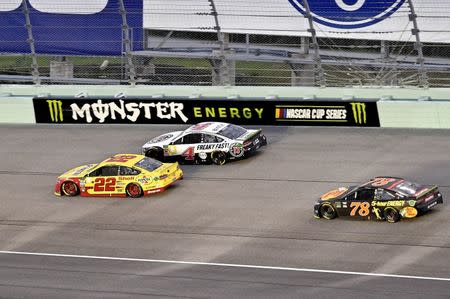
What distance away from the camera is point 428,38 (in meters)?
31.0

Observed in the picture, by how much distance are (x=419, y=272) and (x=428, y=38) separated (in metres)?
12.7

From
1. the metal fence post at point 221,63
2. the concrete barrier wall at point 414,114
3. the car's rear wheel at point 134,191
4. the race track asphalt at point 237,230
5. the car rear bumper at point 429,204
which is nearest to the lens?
the race track asphalt at point 237,230

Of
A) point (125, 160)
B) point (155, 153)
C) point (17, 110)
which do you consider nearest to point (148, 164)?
point (125, 160)

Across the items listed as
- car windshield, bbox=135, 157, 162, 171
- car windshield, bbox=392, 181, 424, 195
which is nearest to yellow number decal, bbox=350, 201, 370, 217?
car windshield, bbox=392, 181, 424, 195

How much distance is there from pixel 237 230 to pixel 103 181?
4.70 metres

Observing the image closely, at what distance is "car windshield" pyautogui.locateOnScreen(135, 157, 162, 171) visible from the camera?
86.6 feet

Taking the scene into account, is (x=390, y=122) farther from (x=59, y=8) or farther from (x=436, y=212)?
(x=59, y=8)

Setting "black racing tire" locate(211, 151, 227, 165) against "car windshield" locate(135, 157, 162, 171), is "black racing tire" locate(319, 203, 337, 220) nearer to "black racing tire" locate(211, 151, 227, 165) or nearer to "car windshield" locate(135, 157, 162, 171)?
"car windshield" locate(135, 157, 162, 171)

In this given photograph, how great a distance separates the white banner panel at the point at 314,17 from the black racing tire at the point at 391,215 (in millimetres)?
9151

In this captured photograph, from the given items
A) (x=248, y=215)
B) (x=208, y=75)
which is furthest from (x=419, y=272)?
(x=208, y=75)

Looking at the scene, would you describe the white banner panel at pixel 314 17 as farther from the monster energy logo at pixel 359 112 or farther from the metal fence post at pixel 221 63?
the monster energy logo at pixel 359 112

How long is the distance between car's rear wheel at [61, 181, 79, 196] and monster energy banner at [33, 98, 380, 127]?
22.8 feet

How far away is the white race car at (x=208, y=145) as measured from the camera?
1125 inches

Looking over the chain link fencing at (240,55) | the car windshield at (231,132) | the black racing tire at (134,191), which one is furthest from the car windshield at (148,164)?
the chain link fencing at (240,55)
